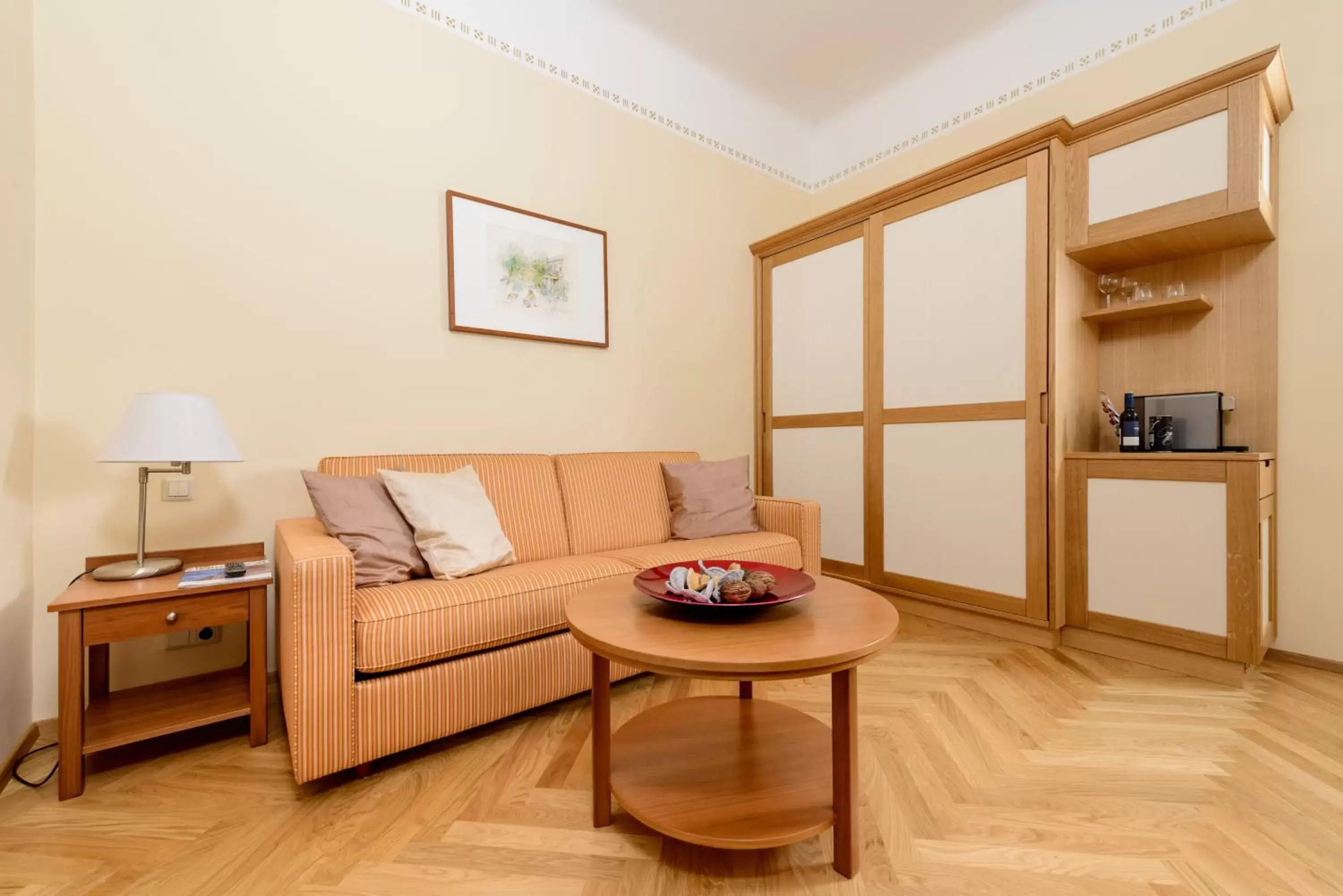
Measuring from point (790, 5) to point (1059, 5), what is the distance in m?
1.39

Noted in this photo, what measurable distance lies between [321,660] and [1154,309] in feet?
10.8

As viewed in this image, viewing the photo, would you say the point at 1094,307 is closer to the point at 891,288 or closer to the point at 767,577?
the point at 891,288

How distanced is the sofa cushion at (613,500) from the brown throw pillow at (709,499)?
0.23ft

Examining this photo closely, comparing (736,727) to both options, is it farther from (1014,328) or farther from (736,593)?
(1014,328)

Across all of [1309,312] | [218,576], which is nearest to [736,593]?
[218,576]

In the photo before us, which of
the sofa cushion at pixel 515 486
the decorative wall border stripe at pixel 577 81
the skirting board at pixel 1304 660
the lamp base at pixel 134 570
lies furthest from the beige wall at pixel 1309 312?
the lamp base at pixel 134 570

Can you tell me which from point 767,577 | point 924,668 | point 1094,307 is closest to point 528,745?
point 767,577

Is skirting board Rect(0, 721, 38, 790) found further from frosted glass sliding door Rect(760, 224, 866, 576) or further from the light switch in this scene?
frosted glass sliding door Rect(760, 224, 866, 576)

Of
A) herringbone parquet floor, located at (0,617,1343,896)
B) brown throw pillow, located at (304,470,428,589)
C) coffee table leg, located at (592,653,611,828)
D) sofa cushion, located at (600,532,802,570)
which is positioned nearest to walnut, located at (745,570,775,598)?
coffee table leg, located at (592,653,611,828)

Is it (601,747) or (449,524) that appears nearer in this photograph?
(601,747)

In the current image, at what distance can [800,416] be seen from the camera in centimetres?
357

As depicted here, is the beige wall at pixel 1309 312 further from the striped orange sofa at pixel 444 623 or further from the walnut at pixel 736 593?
the walnut at pixel 736 593

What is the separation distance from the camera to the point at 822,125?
415cm

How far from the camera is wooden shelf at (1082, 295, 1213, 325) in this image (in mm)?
2346
